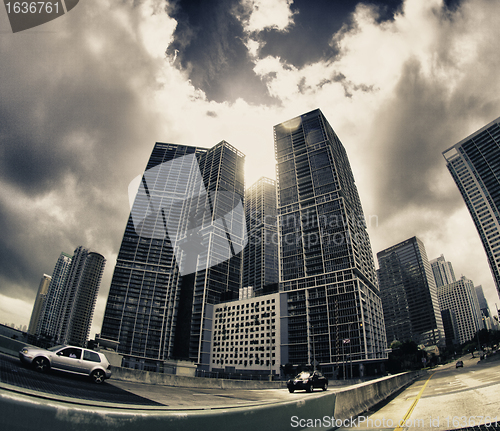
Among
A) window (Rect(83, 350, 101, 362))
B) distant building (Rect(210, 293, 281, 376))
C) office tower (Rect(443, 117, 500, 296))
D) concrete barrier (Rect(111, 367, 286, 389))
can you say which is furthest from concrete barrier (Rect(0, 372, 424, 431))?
office tower (Rect(443, 117, 500, 296))

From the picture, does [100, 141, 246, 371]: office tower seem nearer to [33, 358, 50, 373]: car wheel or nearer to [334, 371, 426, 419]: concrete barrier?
[33, 358, 50, 373]: car wheel

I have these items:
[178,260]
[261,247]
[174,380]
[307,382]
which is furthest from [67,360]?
[261,247]

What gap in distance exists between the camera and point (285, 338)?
98.4 metres

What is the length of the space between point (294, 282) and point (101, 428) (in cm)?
10895

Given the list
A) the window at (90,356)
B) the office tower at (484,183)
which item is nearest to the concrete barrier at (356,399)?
the window at (90,356)

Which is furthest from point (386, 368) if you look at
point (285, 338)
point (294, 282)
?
point (294, 282)

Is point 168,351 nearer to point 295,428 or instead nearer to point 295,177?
point 295,177

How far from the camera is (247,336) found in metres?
111
